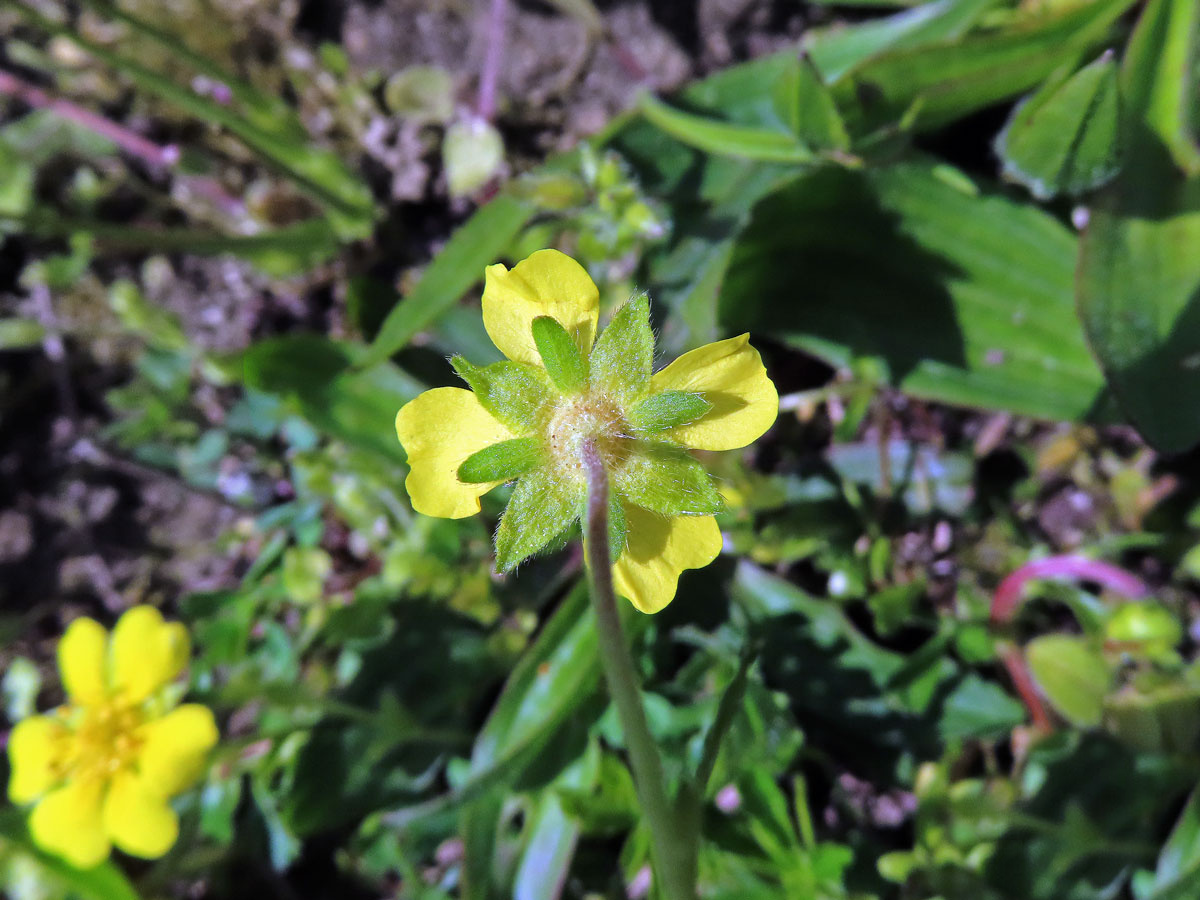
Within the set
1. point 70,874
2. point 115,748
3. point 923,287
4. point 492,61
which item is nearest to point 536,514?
point 923,287

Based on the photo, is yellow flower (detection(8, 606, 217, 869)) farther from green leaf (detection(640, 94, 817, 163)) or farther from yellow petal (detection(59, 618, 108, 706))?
green leaf (detection(640, 94, 817, 163))

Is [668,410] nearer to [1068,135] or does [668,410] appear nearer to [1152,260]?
[1068,135]

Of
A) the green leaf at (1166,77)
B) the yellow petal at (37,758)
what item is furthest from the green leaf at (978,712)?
the yellow petal at (37,758)

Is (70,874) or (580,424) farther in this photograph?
(70,874)

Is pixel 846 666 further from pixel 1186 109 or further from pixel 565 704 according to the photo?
pixel 1186 109

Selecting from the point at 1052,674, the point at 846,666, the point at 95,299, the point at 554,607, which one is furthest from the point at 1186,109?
the point at 95,299

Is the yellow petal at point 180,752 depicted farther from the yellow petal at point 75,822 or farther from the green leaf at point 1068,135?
the green leaf at point 1068,135

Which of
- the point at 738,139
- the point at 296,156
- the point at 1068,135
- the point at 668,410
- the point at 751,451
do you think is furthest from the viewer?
the point at 296,156
